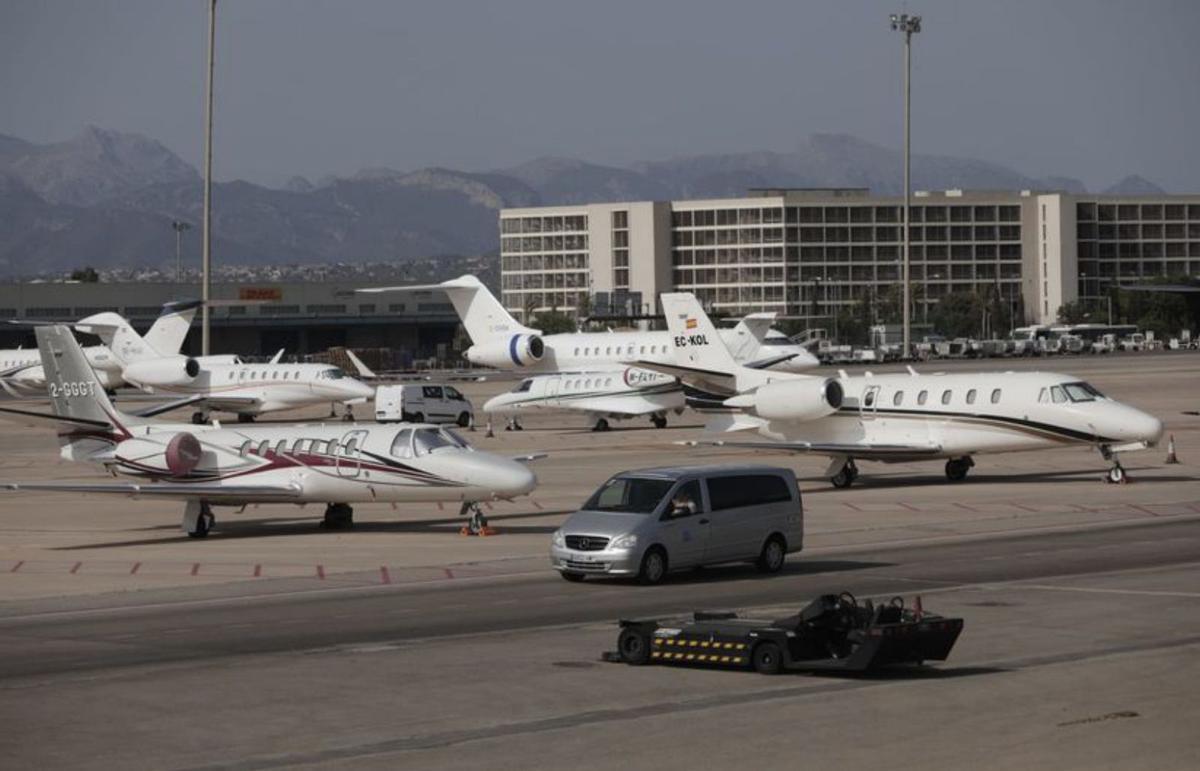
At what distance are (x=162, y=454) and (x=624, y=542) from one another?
13840 mm

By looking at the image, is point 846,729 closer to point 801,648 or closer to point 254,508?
point 801,648

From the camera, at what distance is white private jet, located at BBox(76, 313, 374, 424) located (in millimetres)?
83125

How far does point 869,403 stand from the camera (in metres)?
47.8

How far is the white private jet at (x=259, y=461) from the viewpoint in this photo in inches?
1432

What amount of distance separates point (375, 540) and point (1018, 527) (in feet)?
41.6

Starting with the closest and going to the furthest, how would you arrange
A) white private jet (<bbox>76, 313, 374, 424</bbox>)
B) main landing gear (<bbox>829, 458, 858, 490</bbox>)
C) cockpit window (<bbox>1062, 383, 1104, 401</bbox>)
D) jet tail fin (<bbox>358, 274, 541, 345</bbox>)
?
1. cockpit window (<bbox>1062, 383, 1104, 401</bbox>)
2. main landing gear (<bbox>829, 458, 858, 490</bbox>)
3. white private jet (<bbox>76, 313, 374, 424</bbox>)
4. jet tail fin (<bbox>358, 274, 541, 345</bbox>)

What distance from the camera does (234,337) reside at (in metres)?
187

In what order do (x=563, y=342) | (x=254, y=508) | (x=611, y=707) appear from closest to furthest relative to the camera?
(x=611, y=707), (x=254, y=508), (x=563, y=342)

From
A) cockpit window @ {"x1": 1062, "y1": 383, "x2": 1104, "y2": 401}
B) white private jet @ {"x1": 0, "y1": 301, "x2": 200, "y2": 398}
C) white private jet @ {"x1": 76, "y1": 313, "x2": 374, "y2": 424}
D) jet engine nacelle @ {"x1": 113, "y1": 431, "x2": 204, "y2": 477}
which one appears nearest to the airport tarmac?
jet engine nacelle @ {"x1": 113, "y1": 431, "x2": 204, "y2": 477}

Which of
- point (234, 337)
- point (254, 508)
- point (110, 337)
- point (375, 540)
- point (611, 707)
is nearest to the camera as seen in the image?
point (611, 707)

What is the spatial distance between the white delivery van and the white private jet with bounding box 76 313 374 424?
6.42m

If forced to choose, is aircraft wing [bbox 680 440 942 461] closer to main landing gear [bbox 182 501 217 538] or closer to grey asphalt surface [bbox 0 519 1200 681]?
grey asphalt surface [bbox 0 519 1200 681]

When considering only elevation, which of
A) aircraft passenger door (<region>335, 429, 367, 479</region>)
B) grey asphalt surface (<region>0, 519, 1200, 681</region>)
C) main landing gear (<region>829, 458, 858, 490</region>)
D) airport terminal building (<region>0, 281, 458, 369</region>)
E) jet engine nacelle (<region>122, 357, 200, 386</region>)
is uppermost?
airport terminal building (<region>0, 281, 458, 369</region>)

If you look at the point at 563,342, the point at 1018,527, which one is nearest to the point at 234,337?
the point at 563,342
